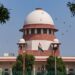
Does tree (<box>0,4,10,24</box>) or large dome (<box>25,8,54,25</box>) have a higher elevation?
tree (<box>0,4,10,24</box>)

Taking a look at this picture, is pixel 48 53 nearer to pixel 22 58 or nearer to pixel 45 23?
pixel 45 23

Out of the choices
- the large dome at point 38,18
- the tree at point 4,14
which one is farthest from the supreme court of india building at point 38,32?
the tree at point 4,14

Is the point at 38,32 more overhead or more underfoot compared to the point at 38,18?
more underfoot

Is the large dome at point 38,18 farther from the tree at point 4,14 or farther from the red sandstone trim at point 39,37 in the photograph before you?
the tree at point 4,14

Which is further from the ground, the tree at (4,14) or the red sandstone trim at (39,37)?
the tree at (4,14)

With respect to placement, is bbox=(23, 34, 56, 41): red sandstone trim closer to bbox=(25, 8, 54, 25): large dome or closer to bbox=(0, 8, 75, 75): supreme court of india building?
bbox=(0, 8, 75, 75): supreme court of india building

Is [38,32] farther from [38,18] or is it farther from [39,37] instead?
[38,18]

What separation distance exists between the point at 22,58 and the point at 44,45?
13564 millimetres

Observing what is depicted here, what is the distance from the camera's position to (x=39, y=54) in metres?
55.6

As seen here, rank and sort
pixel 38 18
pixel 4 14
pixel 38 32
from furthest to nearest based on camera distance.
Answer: pixel 38 18, pixel 38 32, pixel 4 14

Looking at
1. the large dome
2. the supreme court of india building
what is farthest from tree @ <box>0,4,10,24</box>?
the large dome

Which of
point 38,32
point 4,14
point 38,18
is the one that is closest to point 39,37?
point 38,32

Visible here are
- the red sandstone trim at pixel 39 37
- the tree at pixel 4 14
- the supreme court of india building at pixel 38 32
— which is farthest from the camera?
the red sandstone trim at pixel 39 37

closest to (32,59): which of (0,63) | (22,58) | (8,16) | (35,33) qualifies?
(22,58)
